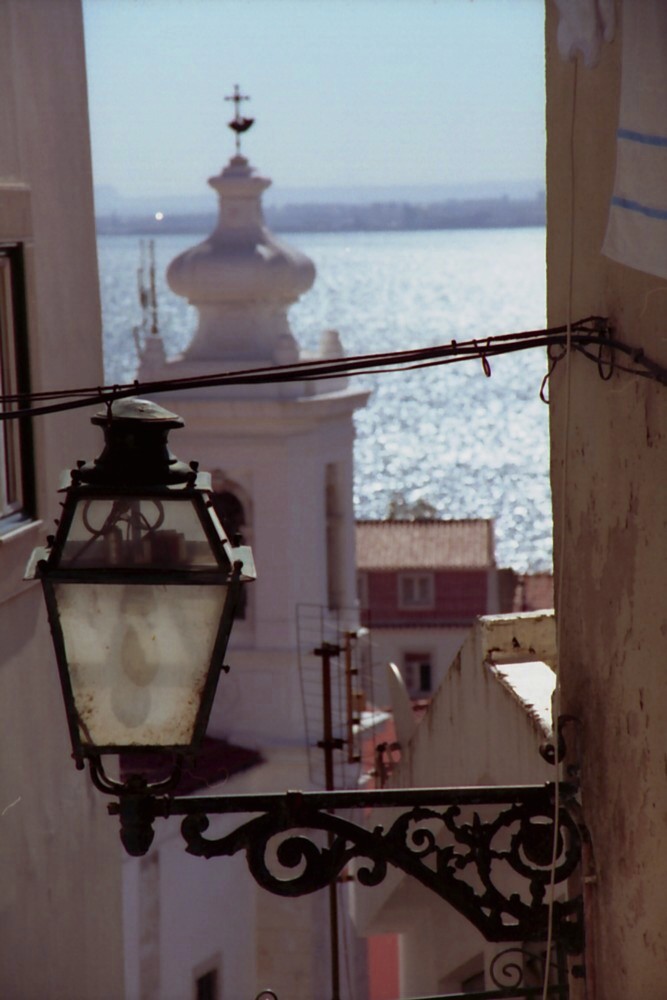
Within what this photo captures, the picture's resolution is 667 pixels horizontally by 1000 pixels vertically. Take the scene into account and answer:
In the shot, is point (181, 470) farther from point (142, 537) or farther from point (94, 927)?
point (94, 927)

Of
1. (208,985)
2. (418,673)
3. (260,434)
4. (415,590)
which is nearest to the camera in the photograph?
(208,985)

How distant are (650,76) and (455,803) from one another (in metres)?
1.60

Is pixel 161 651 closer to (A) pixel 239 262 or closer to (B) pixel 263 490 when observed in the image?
(B) pixel 263 490

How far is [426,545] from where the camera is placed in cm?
4391

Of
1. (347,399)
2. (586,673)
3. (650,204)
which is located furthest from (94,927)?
(347,399)

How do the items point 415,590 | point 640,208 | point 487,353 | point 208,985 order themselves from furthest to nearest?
point 415,590
point 208,985
point 487,353
point 640,208

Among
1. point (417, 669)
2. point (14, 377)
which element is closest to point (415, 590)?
point (417, 669)

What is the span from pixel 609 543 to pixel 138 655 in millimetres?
1132

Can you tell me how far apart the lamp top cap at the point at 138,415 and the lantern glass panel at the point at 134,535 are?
0.19 metres

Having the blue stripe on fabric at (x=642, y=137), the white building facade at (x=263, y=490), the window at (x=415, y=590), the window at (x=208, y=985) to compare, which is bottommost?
the window at (x=208, y=985)

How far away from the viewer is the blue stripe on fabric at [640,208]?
3982mm

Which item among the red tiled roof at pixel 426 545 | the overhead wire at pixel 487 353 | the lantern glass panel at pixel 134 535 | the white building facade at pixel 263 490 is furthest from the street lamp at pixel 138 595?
the red tiled roof at pixel 426 545

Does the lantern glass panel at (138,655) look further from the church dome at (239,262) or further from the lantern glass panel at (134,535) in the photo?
the church dome at (239,262)

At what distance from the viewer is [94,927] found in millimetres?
10539
